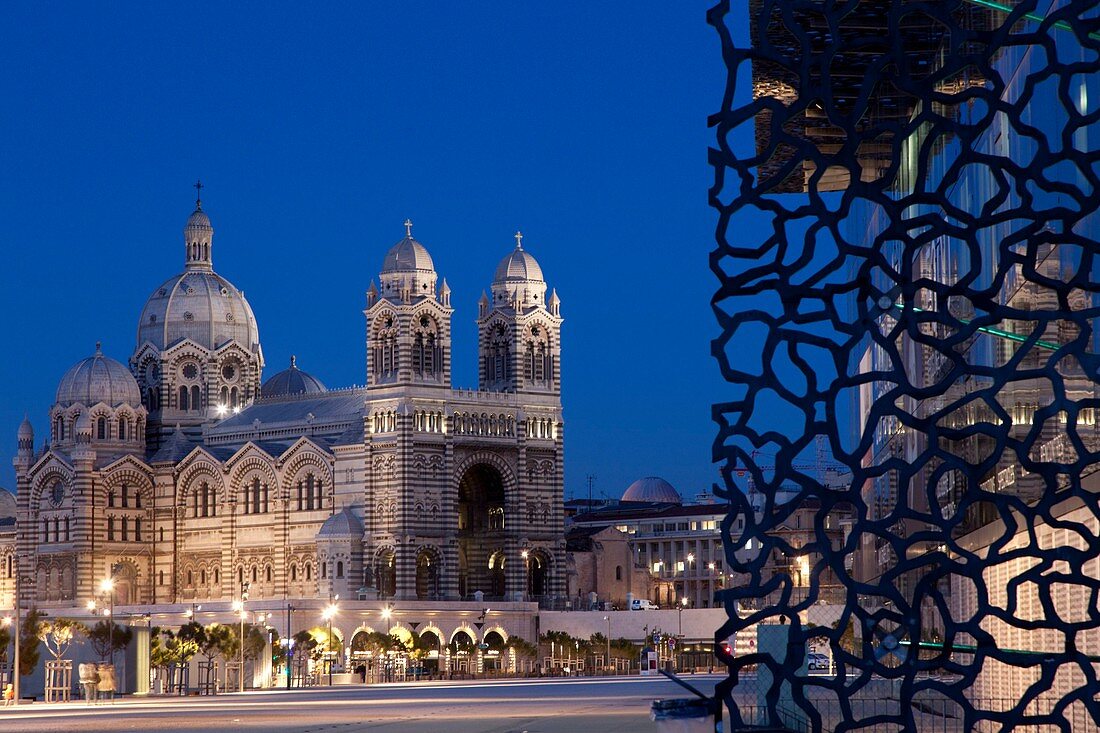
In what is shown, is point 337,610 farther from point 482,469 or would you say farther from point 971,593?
point 971,593

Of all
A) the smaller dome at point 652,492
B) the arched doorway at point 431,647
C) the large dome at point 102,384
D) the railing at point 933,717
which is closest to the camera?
the railing at point 933,717

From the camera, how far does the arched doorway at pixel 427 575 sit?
293ft

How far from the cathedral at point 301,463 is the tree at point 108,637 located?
26723mm

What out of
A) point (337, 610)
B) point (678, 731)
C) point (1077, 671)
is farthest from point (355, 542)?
point (678, 731)

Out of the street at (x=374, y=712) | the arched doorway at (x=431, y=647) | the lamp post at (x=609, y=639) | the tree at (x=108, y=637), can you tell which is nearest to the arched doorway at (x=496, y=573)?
the lamp post at (x=609, y=639)

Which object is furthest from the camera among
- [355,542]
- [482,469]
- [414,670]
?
[482,469]

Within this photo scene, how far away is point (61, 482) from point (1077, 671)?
86.7 meters

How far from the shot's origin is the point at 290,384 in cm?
10781

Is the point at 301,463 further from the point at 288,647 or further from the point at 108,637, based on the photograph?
the point at 108,637

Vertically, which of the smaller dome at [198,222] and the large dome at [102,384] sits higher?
the smaller dome at [198,222]

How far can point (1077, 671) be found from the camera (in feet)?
61.8

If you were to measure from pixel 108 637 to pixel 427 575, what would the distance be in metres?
31.8

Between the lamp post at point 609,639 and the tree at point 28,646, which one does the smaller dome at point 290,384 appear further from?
the tree at point 28,646

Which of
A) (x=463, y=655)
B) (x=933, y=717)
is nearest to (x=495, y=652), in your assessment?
(x=463, y=655)
